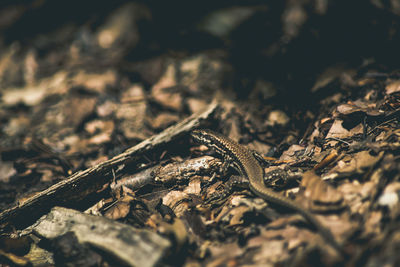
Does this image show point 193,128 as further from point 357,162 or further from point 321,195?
point 357,162

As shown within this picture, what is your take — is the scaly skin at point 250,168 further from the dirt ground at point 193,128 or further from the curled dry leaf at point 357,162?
the curled dry leaf at point 357,162

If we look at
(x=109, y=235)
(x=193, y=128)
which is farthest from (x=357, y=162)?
→ (x=109, y=235)

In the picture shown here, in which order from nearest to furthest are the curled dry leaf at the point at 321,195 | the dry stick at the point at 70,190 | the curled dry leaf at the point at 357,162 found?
the curled dry leaf at the point at 321,195 → the curled dry leaf at the point at 357,162 → the dry stick at the point at 70,190

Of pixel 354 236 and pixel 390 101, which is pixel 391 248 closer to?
pixel 354 236

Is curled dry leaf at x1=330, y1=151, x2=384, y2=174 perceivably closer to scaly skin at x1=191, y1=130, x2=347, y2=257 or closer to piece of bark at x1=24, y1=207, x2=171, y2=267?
scaly skin at x1=191, y1=130, x2=347, y2=257

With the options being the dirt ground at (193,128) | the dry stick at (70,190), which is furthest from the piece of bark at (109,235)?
the dry stick at (70,190)

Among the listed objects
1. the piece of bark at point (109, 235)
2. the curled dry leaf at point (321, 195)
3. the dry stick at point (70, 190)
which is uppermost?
the dry stick at point (70, 190)

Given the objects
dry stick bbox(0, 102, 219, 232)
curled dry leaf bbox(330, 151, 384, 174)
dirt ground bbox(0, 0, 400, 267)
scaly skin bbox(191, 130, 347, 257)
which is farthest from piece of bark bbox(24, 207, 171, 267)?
curled dry leaf bbox(330, 151, 384, 174)

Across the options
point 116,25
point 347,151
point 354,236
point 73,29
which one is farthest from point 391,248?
point 73,29
